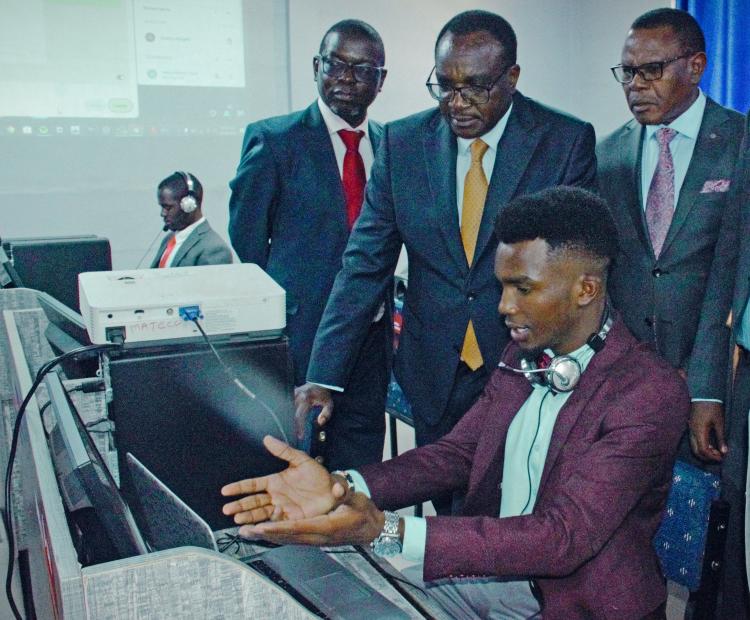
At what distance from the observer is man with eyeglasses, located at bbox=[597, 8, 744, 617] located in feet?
6.50

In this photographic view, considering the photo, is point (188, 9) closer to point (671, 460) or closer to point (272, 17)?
point (272, 17)

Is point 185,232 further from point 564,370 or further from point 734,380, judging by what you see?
point 564,370

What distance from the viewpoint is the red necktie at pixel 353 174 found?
2650 mm

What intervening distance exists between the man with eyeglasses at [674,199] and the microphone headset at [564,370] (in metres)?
0.67

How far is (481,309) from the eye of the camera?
6.12 feet

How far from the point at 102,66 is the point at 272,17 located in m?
0.96

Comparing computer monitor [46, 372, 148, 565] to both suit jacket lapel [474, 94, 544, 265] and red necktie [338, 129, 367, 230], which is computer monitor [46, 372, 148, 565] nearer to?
suit jacket lapel [474, 94, 544, 265]

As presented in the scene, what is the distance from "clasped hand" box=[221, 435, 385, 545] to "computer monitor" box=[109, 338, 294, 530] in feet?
0.55

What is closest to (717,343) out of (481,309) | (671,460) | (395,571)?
(481,309)

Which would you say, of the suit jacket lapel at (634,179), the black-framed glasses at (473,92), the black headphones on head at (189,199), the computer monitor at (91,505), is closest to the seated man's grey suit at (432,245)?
the black-framed glasses at (473,92)

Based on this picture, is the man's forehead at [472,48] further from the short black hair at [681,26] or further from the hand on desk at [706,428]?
the hand on desk at [706,428]

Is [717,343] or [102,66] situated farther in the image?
[102,66]

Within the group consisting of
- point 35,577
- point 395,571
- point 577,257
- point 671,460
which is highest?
point 577,257

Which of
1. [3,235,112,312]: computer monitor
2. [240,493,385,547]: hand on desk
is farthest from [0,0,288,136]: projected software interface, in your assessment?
[240,493,385,547]: hand on desk
